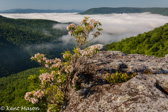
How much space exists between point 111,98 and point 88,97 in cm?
173

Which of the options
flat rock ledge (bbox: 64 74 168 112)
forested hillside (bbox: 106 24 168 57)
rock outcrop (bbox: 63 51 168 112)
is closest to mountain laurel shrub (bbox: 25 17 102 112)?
rock outcrop (bbox: 63 51 168 112)

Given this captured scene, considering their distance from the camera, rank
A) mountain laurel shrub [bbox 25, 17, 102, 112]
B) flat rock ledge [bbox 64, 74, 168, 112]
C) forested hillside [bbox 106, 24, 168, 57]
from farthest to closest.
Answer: forested hillside [bbox 106, 24, 168, 57] < mountain laurel shrub [bbox 25, 17, 102, 112] < flat rock ledge [bbox 64, 74, 168, 112]

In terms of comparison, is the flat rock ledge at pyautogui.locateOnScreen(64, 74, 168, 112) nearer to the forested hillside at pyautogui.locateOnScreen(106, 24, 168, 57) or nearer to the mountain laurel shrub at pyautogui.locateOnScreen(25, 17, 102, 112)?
the mountain laurel shrub at pyautogui.locateOnScreen(25, 17, 102, 112)

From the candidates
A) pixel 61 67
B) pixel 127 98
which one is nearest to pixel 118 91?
pixel 127 98

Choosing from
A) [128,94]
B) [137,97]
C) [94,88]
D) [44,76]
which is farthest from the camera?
[94,88]

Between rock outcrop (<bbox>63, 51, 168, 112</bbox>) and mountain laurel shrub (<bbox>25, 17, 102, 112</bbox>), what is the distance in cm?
159

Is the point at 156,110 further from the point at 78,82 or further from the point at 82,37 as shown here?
the point at 82,37

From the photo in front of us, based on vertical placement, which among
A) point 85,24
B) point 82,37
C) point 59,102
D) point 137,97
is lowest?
point 59,102

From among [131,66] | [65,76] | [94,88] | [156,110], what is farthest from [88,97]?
[131,66]

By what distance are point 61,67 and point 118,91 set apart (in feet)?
14.4

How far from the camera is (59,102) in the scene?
9.79 m

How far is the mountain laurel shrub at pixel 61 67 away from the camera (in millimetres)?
8258

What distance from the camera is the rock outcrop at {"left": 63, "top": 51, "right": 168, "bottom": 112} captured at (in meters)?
5.64

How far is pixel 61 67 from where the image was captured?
9180 millimetres
